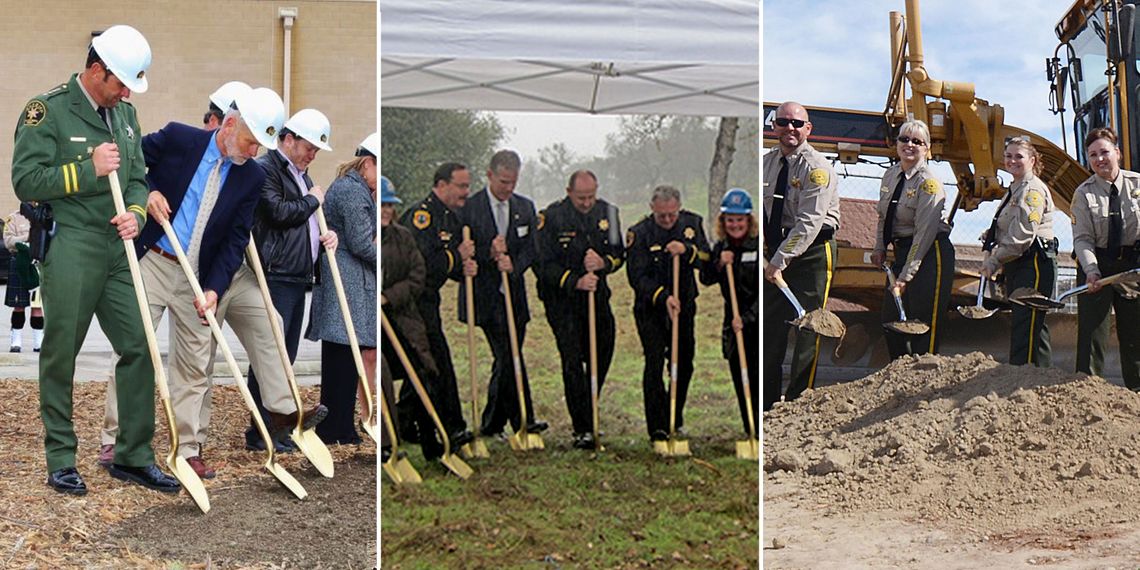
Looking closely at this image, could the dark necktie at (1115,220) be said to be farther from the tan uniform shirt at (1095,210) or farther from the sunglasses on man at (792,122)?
the sunglasses on man at (792,122)

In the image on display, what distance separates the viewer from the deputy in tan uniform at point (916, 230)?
508 cm

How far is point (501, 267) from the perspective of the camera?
3.91m

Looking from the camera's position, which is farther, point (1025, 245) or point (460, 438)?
point (1025, 245)

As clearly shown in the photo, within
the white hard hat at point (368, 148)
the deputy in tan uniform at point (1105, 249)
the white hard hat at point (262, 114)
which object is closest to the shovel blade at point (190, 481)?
the white hard hat at point (262, 114)

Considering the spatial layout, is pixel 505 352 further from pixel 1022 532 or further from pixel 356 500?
pixel 1022 532

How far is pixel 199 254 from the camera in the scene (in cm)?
422

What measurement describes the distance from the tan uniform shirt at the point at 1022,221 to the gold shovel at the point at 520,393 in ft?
7.36

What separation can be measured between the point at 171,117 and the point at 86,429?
3.83 ft

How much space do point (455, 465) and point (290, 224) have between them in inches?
48.2

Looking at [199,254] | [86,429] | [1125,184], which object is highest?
[1125,184]

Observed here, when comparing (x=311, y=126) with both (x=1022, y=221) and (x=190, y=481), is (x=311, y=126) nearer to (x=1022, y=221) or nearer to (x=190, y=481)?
(x=190, y=481)

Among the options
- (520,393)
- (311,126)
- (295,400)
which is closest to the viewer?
(520,393)

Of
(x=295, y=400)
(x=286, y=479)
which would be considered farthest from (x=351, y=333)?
(x=286, y=479)

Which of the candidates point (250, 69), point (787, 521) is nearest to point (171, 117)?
point (250, 69)
